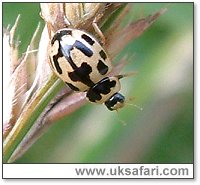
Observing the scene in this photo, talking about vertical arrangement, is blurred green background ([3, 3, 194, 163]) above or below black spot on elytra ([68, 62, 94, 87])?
below

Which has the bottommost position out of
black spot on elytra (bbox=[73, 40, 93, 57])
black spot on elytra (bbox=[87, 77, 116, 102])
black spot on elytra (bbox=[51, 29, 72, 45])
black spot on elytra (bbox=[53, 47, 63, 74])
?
black spot on elytra (bbox=[87, 77, 116, 102])

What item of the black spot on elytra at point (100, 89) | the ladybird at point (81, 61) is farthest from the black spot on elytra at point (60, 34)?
the black spot on elytra at point (100, 89)

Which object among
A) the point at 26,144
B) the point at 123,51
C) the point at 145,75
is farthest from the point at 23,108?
the point at 145,75

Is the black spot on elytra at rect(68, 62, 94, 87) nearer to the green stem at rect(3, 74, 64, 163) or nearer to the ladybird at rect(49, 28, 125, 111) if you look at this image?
the ladybird at rect(49, 28, 125, 111)

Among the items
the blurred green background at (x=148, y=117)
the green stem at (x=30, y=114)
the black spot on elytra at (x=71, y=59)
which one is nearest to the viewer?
the green stem at (x=30, y=114)

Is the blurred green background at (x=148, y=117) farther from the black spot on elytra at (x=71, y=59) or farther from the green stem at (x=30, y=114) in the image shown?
the green stem at (x=30, y=114)

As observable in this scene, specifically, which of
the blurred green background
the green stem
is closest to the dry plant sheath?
the green stem
